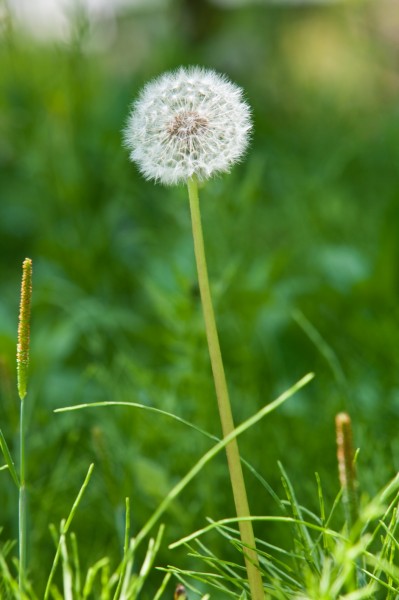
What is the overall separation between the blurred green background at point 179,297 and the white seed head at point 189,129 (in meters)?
0.31

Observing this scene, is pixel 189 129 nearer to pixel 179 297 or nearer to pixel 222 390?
pixel 222 390

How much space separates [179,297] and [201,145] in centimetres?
65

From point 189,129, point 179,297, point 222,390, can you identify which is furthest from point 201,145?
point 179,297

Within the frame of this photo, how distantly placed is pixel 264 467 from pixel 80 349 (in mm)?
648

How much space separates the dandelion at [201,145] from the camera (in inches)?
23.8

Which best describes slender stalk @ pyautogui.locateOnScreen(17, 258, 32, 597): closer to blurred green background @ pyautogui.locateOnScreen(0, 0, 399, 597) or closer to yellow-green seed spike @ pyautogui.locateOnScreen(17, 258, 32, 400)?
yellow-green seed spike @ pyautogui.locateOnScreen(17, 258, 32, 400)

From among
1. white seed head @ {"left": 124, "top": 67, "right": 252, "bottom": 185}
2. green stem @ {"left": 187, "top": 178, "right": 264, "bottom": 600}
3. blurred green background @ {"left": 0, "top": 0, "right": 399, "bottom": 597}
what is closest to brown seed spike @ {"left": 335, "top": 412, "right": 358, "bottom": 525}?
green stem @ {"left": 187, "top": 178, "right": 264, "bottom": 600}

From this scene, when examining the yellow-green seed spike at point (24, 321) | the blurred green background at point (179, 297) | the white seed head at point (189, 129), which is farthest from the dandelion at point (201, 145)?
the blurred green background at point (179, 297)

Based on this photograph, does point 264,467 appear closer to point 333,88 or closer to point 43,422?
point 43,422

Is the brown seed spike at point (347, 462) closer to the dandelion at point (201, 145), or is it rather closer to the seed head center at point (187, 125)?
the dandelion at point (201, 145)

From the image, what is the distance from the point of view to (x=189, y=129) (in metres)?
0.64

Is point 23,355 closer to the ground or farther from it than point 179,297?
closer to the ground

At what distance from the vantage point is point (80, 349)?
1.70m

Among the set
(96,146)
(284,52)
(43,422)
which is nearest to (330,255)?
(43,422)
